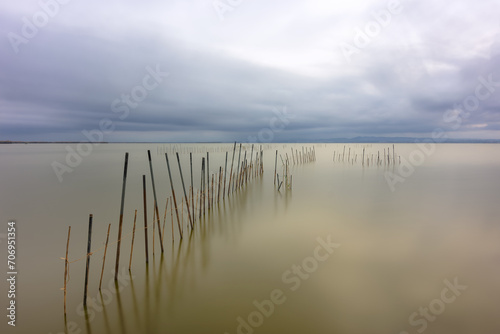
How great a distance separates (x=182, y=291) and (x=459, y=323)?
339 cm

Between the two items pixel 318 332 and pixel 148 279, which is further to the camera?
pixel 148 279

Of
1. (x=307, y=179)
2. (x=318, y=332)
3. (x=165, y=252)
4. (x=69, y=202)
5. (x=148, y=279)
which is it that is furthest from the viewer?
(x=307, y=179)

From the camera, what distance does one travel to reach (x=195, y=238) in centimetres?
547

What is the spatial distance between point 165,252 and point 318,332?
2.97 meters

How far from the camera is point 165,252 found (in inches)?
186

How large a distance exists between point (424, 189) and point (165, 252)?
10.8 metres

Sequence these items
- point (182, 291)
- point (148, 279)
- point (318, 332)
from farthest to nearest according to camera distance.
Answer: point (148, 279) < point (182, 291) < point (318, 332)

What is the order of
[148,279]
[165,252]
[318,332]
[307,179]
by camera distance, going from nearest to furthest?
[318,332]
[148,279]
[165,252]
[307,179]

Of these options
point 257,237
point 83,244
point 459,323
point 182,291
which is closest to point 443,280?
point 459,323

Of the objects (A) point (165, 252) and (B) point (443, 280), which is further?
(A) point (165, 252)

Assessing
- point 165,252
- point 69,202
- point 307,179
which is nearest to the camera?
point 165,252

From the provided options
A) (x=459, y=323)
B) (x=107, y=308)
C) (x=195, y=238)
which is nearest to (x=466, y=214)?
(x=459, y=323)

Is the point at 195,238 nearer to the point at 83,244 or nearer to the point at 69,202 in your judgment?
the point at 83,244

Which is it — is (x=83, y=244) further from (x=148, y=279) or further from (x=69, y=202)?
(x=69, y=202)
